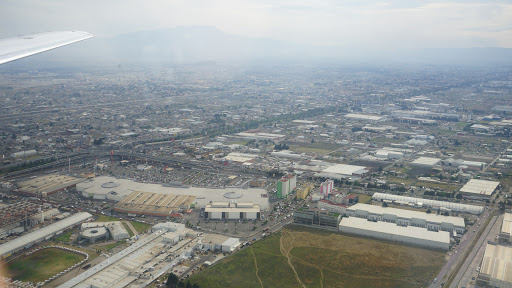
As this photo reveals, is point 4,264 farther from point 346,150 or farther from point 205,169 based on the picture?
point 346,150

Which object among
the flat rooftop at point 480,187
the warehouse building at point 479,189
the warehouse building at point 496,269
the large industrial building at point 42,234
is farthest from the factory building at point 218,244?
the flat rooftop at point 480,187

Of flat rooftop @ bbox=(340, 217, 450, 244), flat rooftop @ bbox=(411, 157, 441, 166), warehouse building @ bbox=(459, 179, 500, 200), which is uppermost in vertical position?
flat rooftop @ bbox=(340, 217, 450, 244)

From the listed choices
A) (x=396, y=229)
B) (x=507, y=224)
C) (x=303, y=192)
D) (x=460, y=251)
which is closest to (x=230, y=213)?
(x=303, y=192)

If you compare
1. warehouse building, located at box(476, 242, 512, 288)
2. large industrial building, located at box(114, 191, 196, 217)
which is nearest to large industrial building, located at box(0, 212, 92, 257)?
large industrial building, located at box(114, 191, 196, 217)

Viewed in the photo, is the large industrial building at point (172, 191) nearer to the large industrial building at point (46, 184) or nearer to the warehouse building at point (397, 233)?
the large industrial building at point (46, 184)

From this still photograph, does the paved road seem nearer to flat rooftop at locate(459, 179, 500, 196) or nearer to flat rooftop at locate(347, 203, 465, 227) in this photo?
flat rooftop at locate(347, 203, 465, 227)

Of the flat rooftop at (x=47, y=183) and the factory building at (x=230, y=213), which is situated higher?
the flat rooftop at (x=47, y=183)

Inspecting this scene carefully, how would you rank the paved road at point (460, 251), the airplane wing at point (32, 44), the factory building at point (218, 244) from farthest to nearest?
the factory building at point (218, 244), the paved road at point (460, 251), the airplane wing at point (32, 44)
